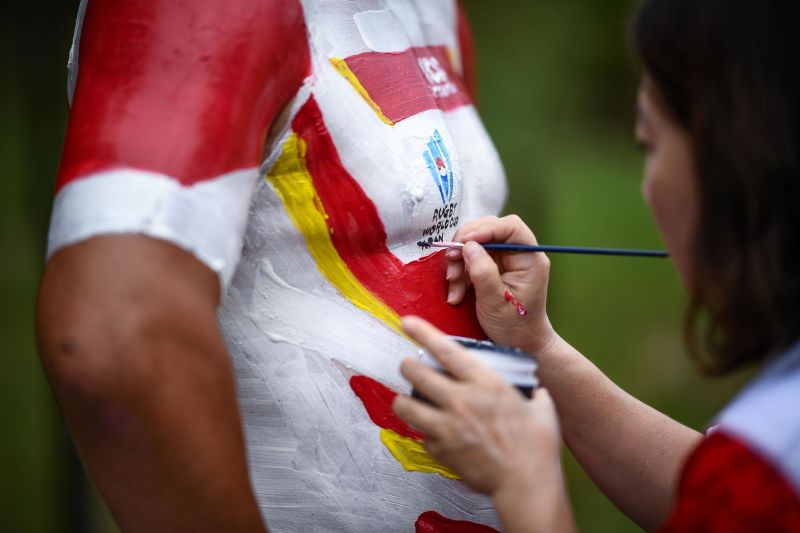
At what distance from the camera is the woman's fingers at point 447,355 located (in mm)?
919

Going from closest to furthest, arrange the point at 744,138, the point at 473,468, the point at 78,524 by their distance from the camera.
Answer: the point at 744,138, the point at 473,468, the point at 78,524

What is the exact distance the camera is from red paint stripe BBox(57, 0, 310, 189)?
0.89m

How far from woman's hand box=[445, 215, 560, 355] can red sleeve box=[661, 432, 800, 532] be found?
1.41 feet

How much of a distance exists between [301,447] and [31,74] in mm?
1685

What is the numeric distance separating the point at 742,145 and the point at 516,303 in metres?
0.48

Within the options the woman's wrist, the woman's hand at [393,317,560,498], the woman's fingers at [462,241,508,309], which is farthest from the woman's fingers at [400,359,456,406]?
the woman's fingers at [462,241,508,309]

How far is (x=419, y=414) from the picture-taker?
0.94m

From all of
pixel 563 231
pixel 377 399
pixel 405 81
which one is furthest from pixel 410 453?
pixel 563 231

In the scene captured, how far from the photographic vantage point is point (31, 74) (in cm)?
230

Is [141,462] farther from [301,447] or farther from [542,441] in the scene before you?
[542,441]

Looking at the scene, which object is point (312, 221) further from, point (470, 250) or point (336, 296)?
point (470, 250)

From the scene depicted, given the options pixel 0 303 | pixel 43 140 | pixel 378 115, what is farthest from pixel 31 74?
pixel 378 115

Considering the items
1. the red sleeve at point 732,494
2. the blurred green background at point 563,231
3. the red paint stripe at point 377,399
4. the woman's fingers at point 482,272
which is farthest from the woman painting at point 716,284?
the blurred green background at point 563,231

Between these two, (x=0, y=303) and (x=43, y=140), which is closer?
(x=43, y=140)
